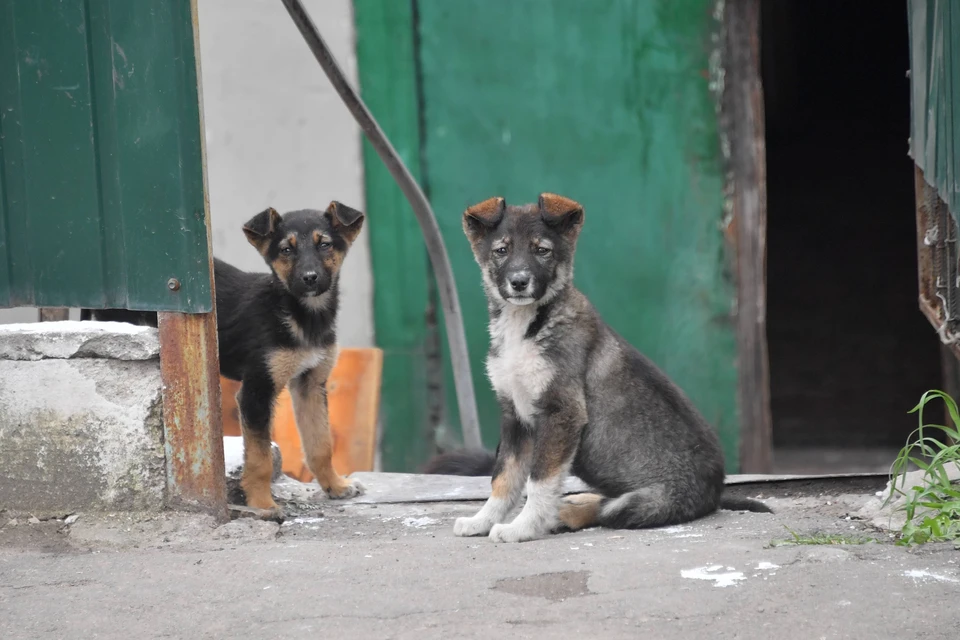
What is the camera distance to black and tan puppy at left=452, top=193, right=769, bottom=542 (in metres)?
4.72

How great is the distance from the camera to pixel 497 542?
461cm

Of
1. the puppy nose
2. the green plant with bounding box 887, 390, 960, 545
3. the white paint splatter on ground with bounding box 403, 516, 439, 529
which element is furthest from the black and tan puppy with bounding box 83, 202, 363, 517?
the green plant with bounding box 887, 390, 960, 545

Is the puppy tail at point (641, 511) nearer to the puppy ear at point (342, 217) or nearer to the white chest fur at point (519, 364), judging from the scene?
the white chest fur at point (519, 364)

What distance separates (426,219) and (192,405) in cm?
240

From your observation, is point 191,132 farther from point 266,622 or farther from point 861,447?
point 861,447

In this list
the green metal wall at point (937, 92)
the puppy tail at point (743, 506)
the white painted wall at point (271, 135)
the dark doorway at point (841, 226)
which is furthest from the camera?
the dark doorway at point (841, 226)

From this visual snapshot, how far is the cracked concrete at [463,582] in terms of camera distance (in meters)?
3.40

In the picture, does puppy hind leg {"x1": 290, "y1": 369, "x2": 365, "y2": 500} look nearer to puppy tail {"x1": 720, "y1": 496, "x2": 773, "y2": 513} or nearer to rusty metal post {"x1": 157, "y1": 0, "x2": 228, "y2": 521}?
rusty metal post {"x1": 157, "y1": 0, "x2": 228, "y2": 521}

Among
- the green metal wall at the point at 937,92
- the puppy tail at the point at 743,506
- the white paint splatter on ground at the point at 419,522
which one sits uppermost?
the green metal wall at the point at 937,92

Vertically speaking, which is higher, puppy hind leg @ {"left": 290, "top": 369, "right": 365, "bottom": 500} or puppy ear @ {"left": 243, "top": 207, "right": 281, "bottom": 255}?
puppy ear @ {"left": 243, "top": 207, "right": 281, "bottom": 255}

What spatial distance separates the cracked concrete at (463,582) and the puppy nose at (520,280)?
1.05 m

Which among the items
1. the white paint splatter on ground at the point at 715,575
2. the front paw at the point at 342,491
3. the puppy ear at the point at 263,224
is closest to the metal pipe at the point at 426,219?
the puppy ear at the point at 263,224

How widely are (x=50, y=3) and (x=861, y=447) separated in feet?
30.3

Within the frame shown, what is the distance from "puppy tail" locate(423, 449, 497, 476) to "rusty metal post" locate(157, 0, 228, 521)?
172cm
